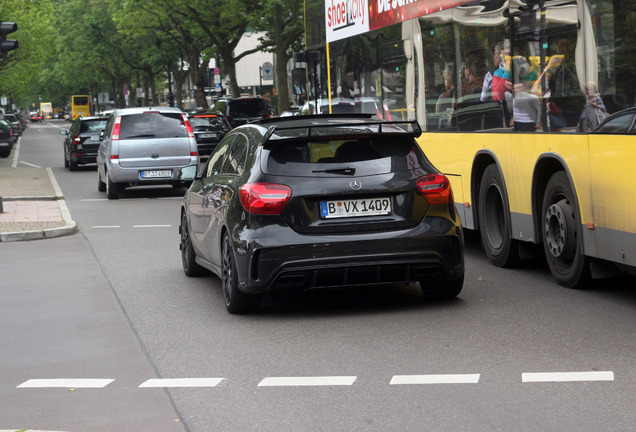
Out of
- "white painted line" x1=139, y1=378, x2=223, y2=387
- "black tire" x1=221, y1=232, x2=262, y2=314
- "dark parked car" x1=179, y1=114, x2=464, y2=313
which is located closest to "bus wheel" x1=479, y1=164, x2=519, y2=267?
"dark parked car" x1=179, y1=114, x2=464, y2=313

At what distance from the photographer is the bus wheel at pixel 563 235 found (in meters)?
9.36

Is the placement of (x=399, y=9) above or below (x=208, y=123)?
above

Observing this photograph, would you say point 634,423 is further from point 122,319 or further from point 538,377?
point 122,319

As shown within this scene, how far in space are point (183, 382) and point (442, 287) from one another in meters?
3.18

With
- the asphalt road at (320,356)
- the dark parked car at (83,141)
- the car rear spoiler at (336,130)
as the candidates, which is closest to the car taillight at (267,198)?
the car rear spoiler at (336,130)

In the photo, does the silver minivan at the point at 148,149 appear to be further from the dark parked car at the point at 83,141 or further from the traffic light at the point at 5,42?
the dark parked car at the point at 83,141

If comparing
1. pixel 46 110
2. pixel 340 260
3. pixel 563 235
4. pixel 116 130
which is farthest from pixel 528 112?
pixel 46 110

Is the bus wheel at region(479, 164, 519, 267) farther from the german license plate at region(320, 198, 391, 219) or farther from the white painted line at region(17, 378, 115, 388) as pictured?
the white painted line at region(17, 378, 115, 388)

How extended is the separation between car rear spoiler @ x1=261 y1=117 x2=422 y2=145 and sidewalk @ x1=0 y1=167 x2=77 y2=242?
7925 mm

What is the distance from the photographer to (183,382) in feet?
21.5

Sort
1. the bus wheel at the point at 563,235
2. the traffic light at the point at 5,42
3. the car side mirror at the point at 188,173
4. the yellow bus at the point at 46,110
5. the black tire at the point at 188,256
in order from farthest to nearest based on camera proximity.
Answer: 1. the yellow bus at the point at 46,110
2. the traffic light at the point at 5,42
3. the black tire at the point at 188,256
4. the car side mirror at the point at 188,173
5. the bus wheel at the point at 563,235

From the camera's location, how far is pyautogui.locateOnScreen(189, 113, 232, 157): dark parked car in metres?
36.3

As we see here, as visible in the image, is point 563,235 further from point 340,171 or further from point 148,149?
point 148,149

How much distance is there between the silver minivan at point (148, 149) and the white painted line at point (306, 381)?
1604cm
